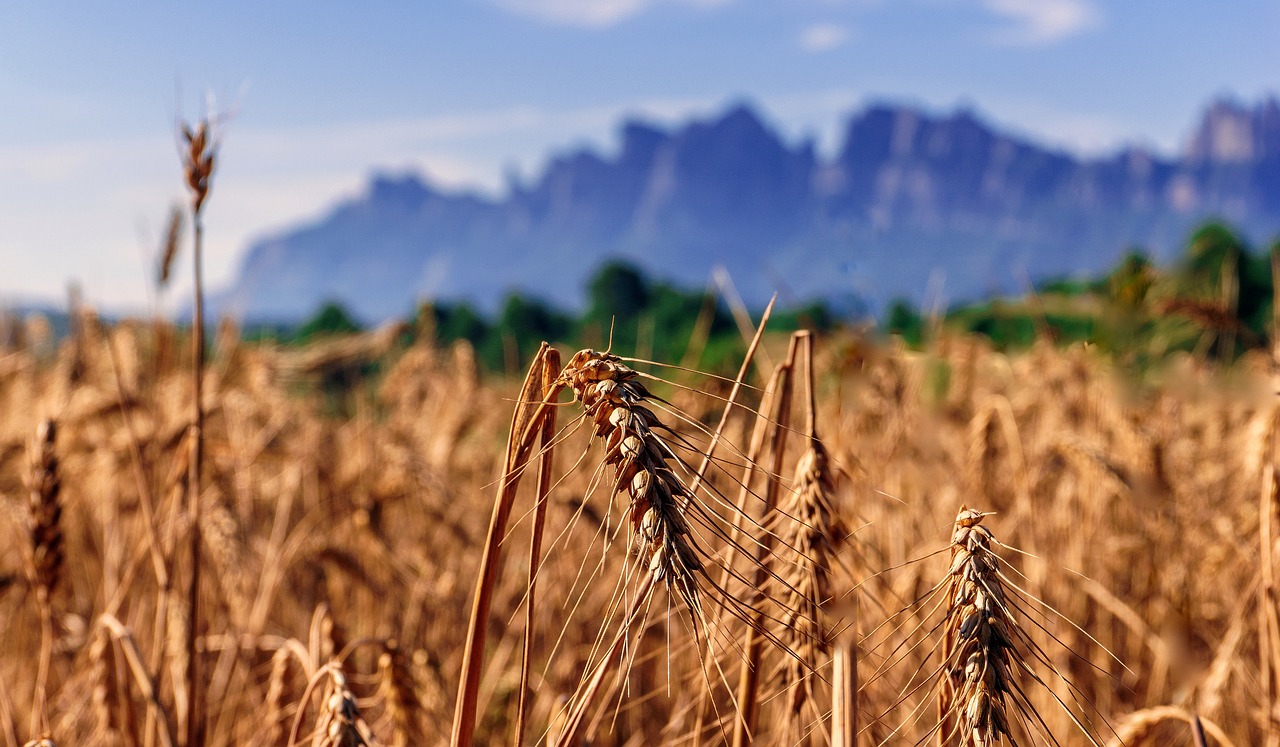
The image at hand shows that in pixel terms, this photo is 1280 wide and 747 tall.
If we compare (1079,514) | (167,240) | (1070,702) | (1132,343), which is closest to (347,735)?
(167,240)

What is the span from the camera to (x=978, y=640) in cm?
61

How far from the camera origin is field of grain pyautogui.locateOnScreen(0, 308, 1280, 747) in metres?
0.73

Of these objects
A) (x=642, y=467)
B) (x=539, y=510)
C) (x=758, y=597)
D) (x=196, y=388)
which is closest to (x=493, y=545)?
(x=539, y=510)

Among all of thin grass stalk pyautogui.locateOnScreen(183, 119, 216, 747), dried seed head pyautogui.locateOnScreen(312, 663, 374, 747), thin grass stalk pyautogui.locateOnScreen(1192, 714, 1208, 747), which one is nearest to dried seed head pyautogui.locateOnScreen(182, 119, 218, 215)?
thin grass stalk pyautogui.locateOnScreen(183, 119, 216, 747)

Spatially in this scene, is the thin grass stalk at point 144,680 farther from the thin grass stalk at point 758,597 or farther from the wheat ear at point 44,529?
the thin grass stalk at point 758,597

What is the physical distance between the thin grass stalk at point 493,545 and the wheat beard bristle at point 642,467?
0.09 metres

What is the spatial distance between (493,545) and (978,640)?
1.27 ft

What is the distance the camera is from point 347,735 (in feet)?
2.62

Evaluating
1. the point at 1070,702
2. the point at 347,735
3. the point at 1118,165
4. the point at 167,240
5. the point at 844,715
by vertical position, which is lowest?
the point at 1070,702

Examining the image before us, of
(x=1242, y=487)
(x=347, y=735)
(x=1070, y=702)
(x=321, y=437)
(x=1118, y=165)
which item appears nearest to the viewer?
(x=347, y=735)

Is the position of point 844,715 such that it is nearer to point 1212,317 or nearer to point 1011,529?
point 1011,529

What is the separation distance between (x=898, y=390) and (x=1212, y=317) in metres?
0.90

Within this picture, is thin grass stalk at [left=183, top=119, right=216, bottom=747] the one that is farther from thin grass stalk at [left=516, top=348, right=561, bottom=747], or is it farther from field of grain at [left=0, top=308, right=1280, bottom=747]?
thin grass stalk at [left=516, top=348, right=561, bottom=747]

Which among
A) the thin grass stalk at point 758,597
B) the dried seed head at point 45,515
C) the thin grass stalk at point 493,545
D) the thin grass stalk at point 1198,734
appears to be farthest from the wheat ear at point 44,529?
the thin grass stalk at point 1198,734
